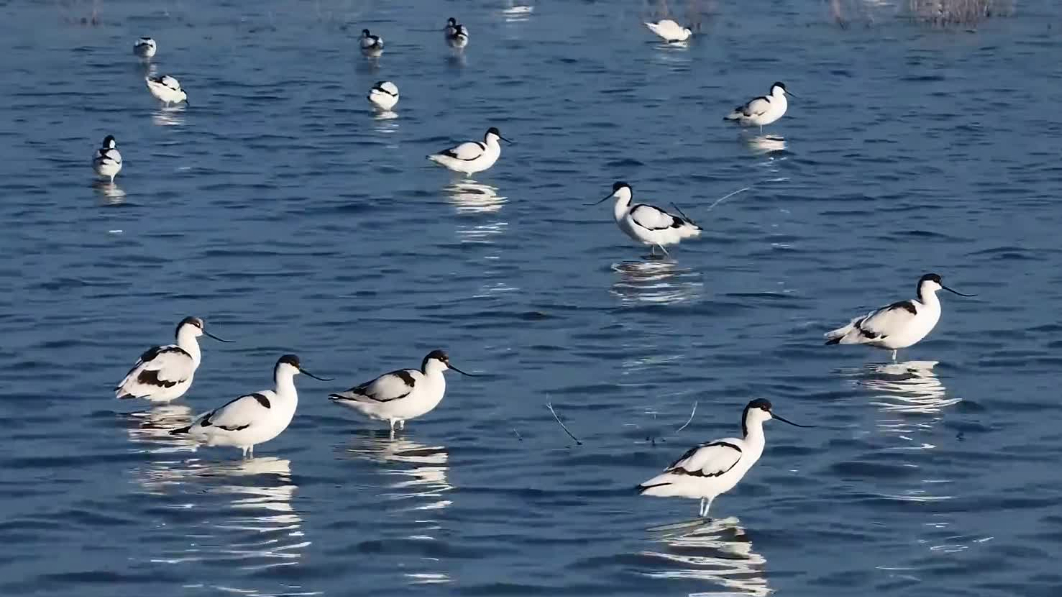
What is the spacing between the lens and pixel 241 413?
618 inches

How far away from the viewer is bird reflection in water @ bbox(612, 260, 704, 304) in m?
22.1

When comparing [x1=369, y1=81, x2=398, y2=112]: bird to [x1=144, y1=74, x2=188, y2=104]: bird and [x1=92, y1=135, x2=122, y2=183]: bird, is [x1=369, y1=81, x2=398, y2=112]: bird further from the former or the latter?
[x1=92, y1=135, x2=122, y2=183]: bird

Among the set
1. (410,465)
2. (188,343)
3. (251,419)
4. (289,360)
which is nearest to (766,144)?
(188,343)

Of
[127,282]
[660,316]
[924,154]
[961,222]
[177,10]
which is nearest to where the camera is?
[660,316]

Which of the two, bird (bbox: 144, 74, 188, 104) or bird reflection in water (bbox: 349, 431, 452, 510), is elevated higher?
bird reflection in water (bbox: 349, 431, 452, 510)

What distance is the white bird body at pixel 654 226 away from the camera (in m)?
24.2

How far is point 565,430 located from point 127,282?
8.02 metres

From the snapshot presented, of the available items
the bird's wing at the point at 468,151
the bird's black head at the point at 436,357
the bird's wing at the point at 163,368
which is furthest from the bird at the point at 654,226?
the bird's wing at the point at 163,368

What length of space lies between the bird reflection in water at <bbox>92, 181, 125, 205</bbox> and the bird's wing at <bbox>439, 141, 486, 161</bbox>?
4.89m

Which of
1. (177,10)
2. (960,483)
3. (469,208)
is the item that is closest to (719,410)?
(960,483)

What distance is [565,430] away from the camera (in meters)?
16.7

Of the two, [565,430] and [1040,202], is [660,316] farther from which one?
[1040,202]

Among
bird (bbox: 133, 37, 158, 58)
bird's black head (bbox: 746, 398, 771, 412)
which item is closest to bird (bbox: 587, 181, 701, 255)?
bird's black head (bbox: 746, 398, 771, 412)

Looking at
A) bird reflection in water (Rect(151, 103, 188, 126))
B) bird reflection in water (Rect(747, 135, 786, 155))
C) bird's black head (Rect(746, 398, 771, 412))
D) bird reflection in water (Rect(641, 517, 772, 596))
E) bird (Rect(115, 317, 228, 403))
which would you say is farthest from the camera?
bird reflection in water (Rect(151, 103, 188, 126))
